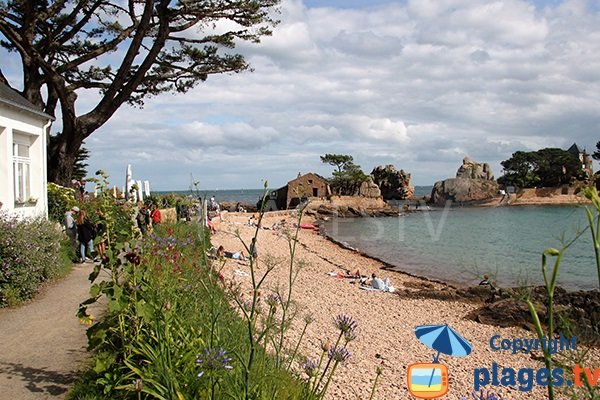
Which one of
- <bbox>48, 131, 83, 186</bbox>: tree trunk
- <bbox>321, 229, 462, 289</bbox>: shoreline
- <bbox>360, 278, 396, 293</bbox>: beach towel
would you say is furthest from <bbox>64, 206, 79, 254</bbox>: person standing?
<bbox>321, 229, 462, 289</bbox>: shoreline

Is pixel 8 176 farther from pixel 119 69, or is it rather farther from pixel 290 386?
pixel 290 386

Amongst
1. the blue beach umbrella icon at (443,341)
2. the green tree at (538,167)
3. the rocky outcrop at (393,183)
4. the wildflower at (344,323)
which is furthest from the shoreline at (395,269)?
the green tree at (538,167)

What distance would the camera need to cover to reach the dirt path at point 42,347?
16.8 feet

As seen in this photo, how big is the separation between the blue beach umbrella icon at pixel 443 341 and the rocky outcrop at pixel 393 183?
103m

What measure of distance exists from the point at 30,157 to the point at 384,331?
→ 33.5 feet

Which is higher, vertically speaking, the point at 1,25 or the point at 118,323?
the point at 1,25

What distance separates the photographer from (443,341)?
676 cm

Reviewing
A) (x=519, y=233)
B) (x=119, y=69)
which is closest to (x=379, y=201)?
(x=519, y=233)

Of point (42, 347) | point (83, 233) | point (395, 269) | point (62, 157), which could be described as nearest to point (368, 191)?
point (395, 269)

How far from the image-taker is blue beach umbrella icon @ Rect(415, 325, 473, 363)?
21.6ft

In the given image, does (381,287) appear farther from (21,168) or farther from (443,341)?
(443,341)

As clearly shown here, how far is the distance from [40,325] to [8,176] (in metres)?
6.57

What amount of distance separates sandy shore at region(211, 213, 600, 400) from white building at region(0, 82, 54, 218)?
5217 millimetres

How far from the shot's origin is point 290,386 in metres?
4.62
